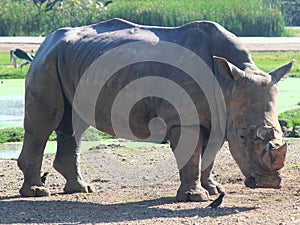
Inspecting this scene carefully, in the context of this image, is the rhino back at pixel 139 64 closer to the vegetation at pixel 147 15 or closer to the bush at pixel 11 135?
the bush at pixel 11 135

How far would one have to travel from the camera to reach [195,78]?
858 cm

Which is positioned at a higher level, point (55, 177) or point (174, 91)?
point (174, 91)

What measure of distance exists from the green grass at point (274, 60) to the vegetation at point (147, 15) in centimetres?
412

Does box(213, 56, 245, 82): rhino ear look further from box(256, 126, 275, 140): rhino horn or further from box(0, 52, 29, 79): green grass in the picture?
box(0, 52, 29, 79): green grass

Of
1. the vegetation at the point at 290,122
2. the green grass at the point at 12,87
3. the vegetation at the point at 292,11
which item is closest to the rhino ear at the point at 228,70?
the vegetation at the point at 290,122

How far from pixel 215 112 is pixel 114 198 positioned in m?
1.30

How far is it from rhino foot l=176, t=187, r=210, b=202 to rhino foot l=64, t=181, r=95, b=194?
1.28m

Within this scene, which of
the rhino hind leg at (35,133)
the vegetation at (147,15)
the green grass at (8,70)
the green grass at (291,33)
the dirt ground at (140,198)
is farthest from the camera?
the green grass at (291,33)

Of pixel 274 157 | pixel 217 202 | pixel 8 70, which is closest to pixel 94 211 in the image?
pixel 217 202

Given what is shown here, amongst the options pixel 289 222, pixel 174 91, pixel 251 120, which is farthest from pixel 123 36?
pixel 289 222

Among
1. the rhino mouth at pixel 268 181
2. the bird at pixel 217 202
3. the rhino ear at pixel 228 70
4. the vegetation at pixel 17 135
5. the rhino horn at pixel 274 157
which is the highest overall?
the rhino ear at pixel 228 70

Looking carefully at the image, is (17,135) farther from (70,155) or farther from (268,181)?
(268,181)

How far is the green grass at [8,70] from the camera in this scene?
22.0 metres

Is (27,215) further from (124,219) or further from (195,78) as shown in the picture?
(195,78)
